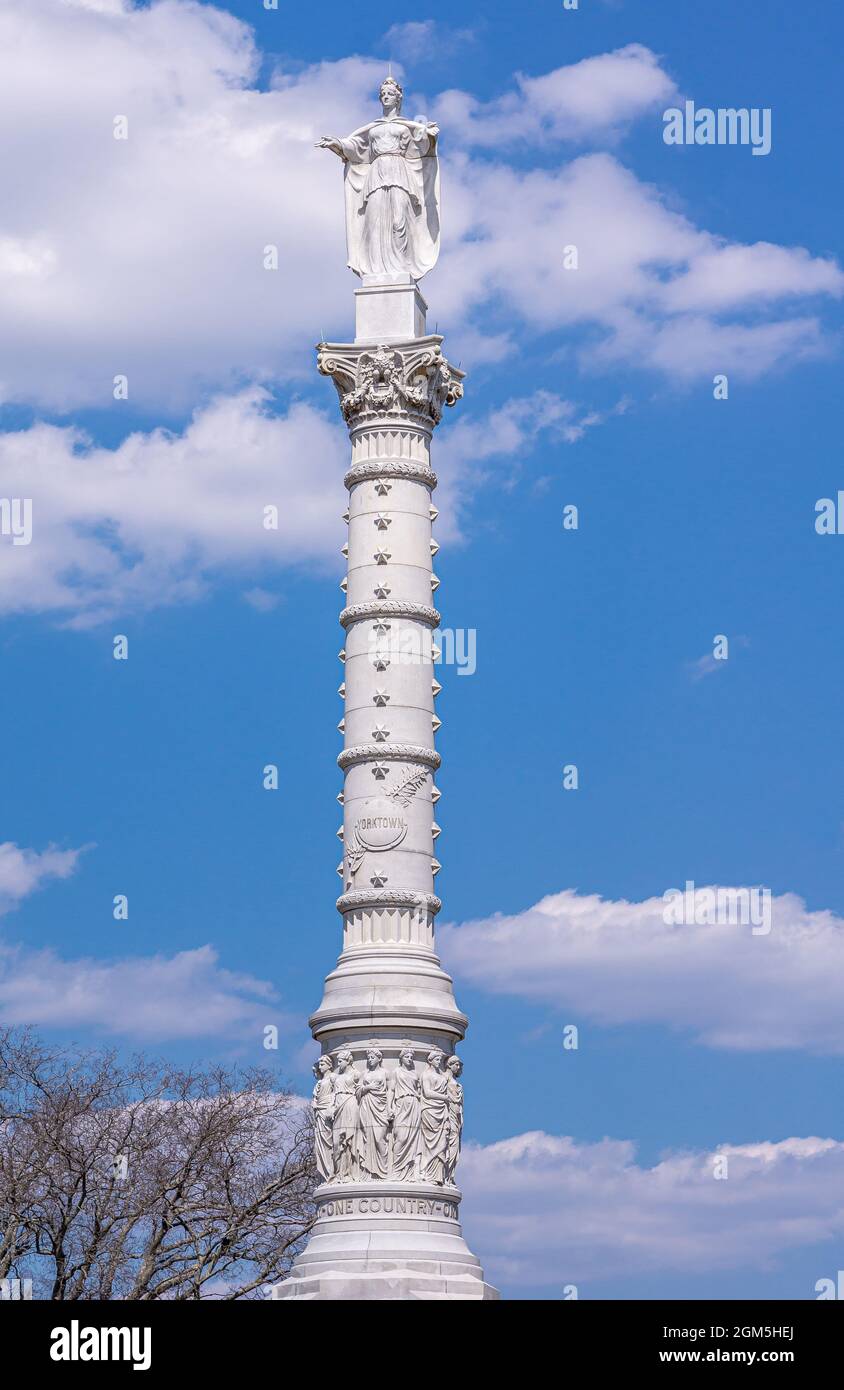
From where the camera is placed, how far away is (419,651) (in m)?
35.2

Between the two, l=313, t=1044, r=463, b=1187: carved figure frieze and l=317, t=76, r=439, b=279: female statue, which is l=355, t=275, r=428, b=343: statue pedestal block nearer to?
l=317, t=76, r=439, b=279: female statue

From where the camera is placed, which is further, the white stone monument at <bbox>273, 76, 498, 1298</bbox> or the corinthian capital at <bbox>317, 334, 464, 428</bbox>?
the corinthian capital at <bbox>317, 334, 464, 428</bbox>

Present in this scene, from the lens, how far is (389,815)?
113ft

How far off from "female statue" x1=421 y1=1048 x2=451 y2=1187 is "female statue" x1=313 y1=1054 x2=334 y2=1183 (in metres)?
1.37

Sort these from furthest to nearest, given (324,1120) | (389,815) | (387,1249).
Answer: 1. (389,815)
2. (324,1120)
3. (387,1249)

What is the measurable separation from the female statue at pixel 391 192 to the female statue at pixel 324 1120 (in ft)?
42.2

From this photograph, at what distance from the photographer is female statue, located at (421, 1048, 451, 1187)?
109 feet

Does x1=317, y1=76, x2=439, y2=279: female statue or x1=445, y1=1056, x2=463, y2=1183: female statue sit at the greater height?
x1=317, y1=76, x2=439, y2=279: female statue

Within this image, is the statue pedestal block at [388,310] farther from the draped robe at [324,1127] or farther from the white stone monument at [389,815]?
the draped robe at [324,1127]

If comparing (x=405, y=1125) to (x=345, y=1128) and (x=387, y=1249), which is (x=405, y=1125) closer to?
(x=345, y=1128)

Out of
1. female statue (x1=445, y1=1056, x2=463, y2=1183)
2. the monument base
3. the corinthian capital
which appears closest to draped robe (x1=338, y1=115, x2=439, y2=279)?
the corinthian capital

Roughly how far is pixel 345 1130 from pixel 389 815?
4.73 meters

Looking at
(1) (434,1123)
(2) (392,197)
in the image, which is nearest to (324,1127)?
(1) (434,1123)
